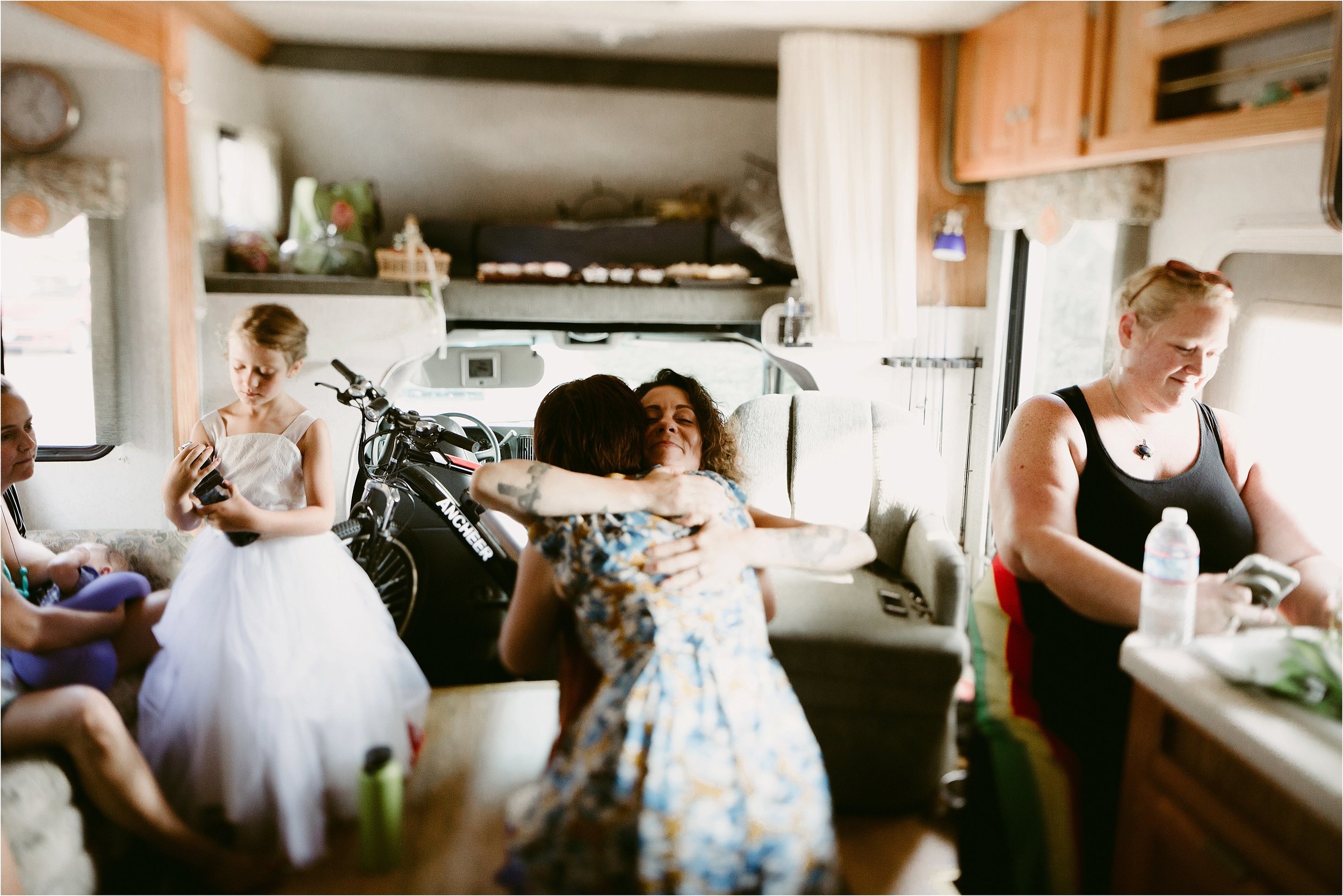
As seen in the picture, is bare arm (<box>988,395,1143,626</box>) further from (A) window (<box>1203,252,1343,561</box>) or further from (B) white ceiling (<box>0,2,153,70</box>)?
(B) white ceiling (<box>0,2,153,70</box>)

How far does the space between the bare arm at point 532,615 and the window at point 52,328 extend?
0.63m

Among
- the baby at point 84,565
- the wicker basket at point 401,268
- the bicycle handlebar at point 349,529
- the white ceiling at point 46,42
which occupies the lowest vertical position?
the baby at point 84,565

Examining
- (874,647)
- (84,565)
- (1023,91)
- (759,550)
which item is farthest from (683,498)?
(1023,91)

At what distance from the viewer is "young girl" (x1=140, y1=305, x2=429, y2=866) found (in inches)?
42.7

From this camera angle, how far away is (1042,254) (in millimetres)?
1748

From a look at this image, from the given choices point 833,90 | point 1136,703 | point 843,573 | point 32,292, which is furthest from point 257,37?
point 1136,703

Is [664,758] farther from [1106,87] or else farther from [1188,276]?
[1106,87]

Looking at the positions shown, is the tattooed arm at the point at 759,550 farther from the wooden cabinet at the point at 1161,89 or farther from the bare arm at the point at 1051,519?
the wooden cabinet at the point at 1161,89

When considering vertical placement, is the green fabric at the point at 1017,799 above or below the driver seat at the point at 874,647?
below

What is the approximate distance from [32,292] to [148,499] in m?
0.31

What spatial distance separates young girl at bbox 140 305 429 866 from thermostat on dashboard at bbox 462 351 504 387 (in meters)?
0.24

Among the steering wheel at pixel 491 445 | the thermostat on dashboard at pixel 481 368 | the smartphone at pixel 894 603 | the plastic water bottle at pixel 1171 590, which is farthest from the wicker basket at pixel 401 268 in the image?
the plastic water bottle at pixel 1171 590

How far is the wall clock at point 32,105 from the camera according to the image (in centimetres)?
108

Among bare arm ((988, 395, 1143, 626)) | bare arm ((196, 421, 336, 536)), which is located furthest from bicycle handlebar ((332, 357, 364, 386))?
bare arm ((988, 395, 1143, 626))
